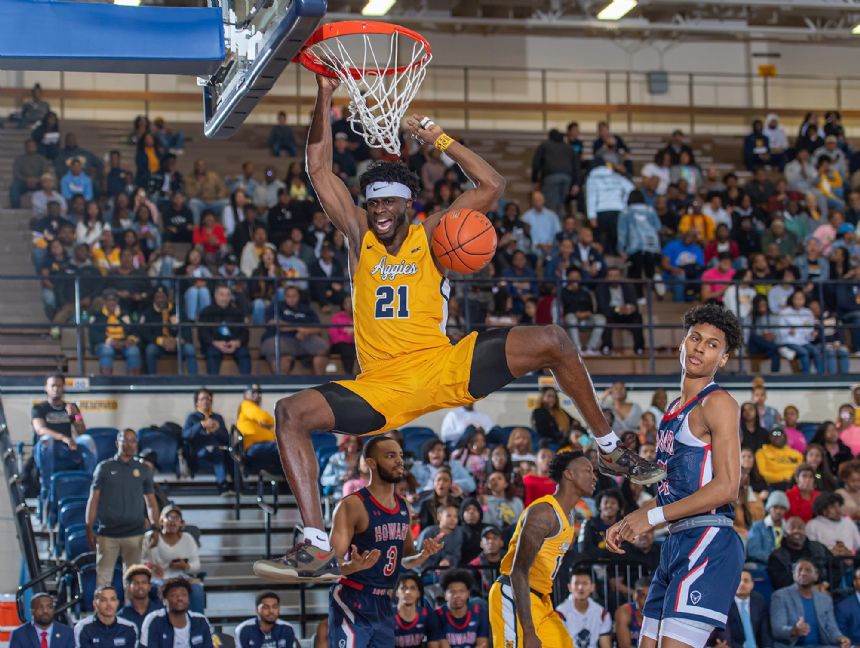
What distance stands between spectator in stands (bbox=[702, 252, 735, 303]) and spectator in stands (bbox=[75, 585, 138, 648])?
9576 mm

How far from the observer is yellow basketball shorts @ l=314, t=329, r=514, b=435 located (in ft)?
21.1

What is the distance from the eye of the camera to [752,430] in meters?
14.7

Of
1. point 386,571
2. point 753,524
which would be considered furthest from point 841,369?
point 386,571

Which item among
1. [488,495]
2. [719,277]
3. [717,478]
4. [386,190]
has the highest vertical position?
[386,190]

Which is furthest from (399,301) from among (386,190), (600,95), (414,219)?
(600,95)

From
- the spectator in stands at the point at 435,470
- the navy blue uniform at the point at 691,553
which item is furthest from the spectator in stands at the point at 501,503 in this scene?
the navy blue uniform at the point at 691,553

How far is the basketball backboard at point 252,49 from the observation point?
6.20 meters

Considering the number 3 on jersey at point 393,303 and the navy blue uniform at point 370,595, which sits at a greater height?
the number 3 on jersey at point 393,303

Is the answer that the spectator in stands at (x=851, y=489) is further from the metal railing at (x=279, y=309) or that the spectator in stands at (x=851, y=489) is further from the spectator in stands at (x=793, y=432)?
the metal railing at (x=279, y=309)

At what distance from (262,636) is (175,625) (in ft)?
2.31

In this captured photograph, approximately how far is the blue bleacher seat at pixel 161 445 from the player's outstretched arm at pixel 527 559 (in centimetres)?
717

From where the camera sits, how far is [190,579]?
11.5 meters

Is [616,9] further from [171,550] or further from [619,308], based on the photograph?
[171,550]

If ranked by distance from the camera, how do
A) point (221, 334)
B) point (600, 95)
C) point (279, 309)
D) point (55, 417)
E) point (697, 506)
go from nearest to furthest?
point (697, 506) < point (55, 417) < point (221, 334) < point (279, 309) < point (600, 95)
